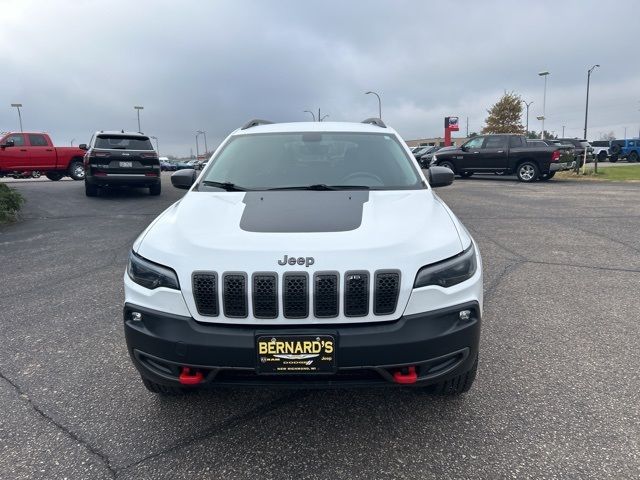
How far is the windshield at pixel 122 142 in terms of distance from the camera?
12820 millimetres

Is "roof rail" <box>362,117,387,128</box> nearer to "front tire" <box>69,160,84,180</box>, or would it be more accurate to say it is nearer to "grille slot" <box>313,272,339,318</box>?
"grille slot" <box>313,272,339,318</box>

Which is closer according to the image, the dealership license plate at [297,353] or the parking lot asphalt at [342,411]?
the dealership license plate at [297,353]

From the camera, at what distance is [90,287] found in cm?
521

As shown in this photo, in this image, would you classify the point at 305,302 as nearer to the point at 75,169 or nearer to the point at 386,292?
the point at 386,292

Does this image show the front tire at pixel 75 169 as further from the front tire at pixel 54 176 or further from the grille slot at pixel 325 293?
the grille slot at pixel 325 293

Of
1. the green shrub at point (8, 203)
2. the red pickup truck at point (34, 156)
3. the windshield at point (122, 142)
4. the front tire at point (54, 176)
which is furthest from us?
the front tire at point (54, 176)

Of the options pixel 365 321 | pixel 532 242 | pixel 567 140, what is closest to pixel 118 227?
pixel 532 242

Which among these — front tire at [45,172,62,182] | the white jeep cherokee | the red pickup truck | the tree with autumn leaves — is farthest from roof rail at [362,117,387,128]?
the tree with autumn leaves

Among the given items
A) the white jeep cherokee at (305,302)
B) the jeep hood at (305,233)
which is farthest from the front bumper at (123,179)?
the white jeep cherokee at (305,302)

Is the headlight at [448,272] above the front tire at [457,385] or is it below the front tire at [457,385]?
above

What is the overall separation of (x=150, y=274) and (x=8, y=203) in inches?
372

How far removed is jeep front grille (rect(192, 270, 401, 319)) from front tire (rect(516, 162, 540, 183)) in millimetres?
18424

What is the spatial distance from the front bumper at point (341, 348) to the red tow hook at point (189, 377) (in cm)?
2

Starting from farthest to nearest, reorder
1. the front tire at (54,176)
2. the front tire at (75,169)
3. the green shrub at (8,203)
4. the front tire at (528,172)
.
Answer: the front tire at (54,176)
the front tire at (75,169)
the front tire at (528,172)
the green shrub at (8,203)
